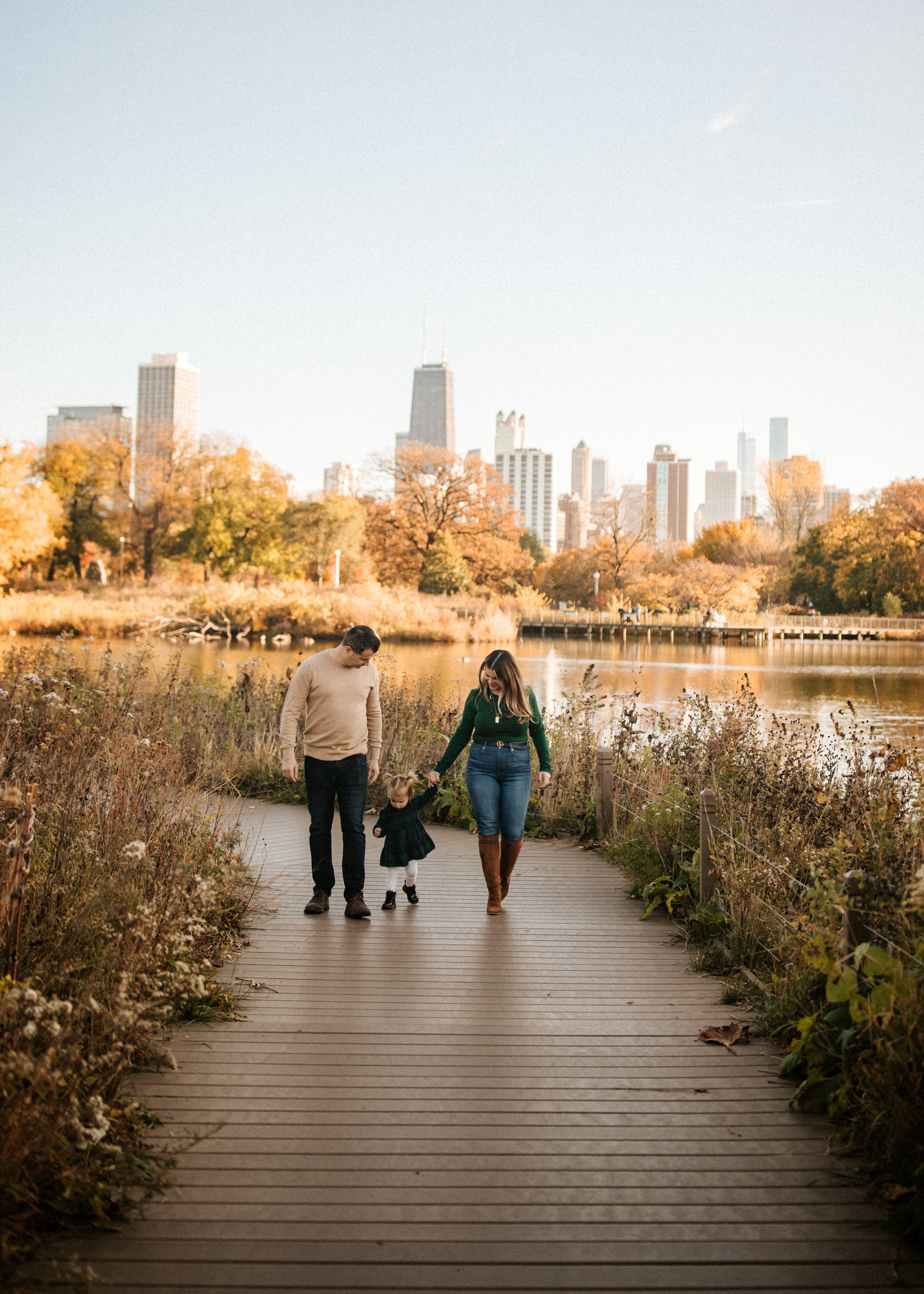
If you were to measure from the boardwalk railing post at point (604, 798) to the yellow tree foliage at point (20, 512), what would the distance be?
3674cm

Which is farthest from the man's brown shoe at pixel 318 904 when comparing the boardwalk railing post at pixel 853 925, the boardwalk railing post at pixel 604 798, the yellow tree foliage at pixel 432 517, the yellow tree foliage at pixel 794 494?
the yellow tree foliage at pixel 794 494

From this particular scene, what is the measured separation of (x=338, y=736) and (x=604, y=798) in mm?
3018

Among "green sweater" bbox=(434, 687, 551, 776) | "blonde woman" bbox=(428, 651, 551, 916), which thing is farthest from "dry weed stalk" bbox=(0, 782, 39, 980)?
"green sweater" bbox=(434, 687, 551, 776)

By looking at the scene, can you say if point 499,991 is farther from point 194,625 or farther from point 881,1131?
point 194,625

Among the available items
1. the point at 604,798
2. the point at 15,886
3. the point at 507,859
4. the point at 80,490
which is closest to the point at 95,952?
the point at 15,886

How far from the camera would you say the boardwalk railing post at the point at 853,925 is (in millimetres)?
3252

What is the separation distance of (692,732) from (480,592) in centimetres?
4199

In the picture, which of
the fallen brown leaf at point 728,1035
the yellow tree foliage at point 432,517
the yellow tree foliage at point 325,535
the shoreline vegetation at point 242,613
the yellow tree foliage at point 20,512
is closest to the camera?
A: the fallen brown leaf at point 728,1035

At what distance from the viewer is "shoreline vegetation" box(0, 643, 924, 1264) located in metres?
2.55

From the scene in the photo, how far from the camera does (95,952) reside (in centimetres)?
338

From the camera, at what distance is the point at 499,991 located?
4281 mm

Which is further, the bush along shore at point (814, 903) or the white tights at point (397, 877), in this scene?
the white tights at point (397, 877)

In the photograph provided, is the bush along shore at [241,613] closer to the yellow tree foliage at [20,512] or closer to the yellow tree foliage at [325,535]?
the yellow tree foliage at [20,512]

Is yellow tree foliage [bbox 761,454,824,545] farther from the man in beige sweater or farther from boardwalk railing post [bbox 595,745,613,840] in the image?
the man in beige sweater
